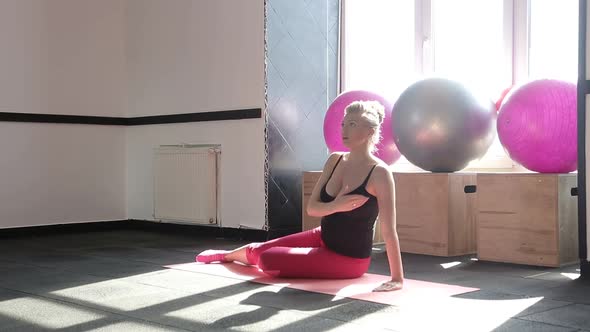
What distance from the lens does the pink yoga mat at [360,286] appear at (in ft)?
9.68

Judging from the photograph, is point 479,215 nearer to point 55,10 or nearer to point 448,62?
point 448,62

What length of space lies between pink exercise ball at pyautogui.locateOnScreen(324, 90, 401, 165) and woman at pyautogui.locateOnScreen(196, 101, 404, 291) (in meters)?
1.17

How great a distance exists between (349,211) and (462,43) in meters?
2.23

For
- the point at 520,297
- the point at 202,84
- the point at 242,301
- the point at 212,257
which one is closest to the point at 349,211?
the point at 242,301

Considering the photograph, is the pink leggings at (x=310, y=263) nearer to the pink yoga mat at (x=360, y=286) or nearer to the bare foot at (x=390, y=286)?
the pink yoga mat at (x=360, y=286)

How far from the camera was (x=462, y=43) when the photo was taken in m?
5.05

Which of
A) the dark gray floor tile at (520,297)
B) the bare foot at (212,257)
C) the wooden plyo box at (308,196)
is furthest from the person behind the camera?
the wooden plyo box at (308,196)

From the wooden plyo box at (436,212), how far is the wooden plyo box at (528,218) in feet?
0.74

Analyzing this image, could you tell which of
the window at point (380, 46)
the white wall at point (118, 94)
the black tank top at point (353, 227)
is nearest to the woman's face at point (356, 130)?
the black tank top at point (353, 227)

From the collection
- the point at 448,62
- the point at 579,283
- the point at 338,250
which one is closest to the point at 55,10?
the point at 448,62

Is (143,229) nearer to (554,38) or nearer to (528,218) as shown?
(528,218)

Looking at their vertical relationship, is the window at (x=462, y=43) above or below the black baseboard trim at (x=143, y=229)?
above

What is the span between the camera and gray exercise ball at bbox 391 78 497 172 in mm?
4074

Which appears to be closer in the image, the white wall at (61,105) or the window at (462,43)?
the window at (462,43)
